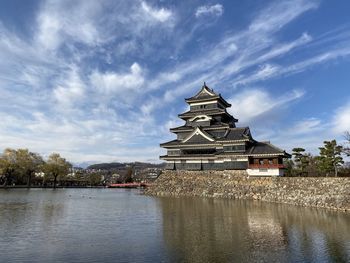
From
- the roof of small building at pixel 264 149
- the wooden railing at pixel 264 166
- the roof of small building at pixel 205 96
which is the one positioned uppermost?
the roof of small building at pixel 205 96

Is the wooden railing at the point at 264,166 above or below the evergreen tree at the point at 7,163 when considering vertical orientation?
below

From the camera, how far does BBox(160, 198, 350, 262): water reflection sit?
11.9 meters

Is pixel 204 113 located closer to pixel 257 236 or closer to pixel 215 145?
pixel 215 145

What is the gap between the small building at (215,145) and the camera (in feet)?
122

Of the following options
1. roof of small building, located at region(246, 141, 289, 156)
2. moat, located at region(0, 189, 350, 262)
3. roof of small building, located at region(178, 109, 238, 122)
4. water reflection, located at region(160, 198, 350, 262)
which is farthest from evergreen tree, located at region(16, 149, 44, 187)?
water reflection, located at region(160, 198, 350, 262)

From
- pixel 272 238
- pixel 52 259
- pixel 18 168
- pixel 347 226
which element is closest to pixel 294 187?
pixel 347 226

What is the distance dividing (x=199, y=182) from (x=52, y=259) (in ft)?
100

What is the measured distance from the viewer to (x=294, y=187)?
31422mm

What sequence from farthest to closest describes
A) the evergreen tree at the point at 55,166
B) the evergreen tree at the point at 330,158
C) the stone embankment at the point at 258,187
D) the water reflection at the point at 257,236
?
the evergreen tree at the point at 55,166, the evergreen tree at the point at 330,158, the stone embankment at the point at 258,187, the water reflection at the point at 257,236

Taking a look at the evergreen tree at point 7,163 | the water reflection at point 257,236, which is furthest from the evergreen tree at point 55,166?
the water reflection at point 257,236

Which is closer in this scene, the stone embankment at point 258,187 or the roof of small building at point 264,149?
the stone embankment at point 258,187

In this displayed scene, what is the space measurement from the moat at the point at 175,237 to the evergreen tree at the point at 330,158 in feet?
45.6

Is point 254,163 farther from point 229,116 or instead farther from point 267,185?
point 229,116

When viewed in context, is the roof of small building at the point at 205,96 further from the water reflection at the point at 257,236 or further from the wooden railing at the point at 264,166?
the water reflection at the point at 257,236
